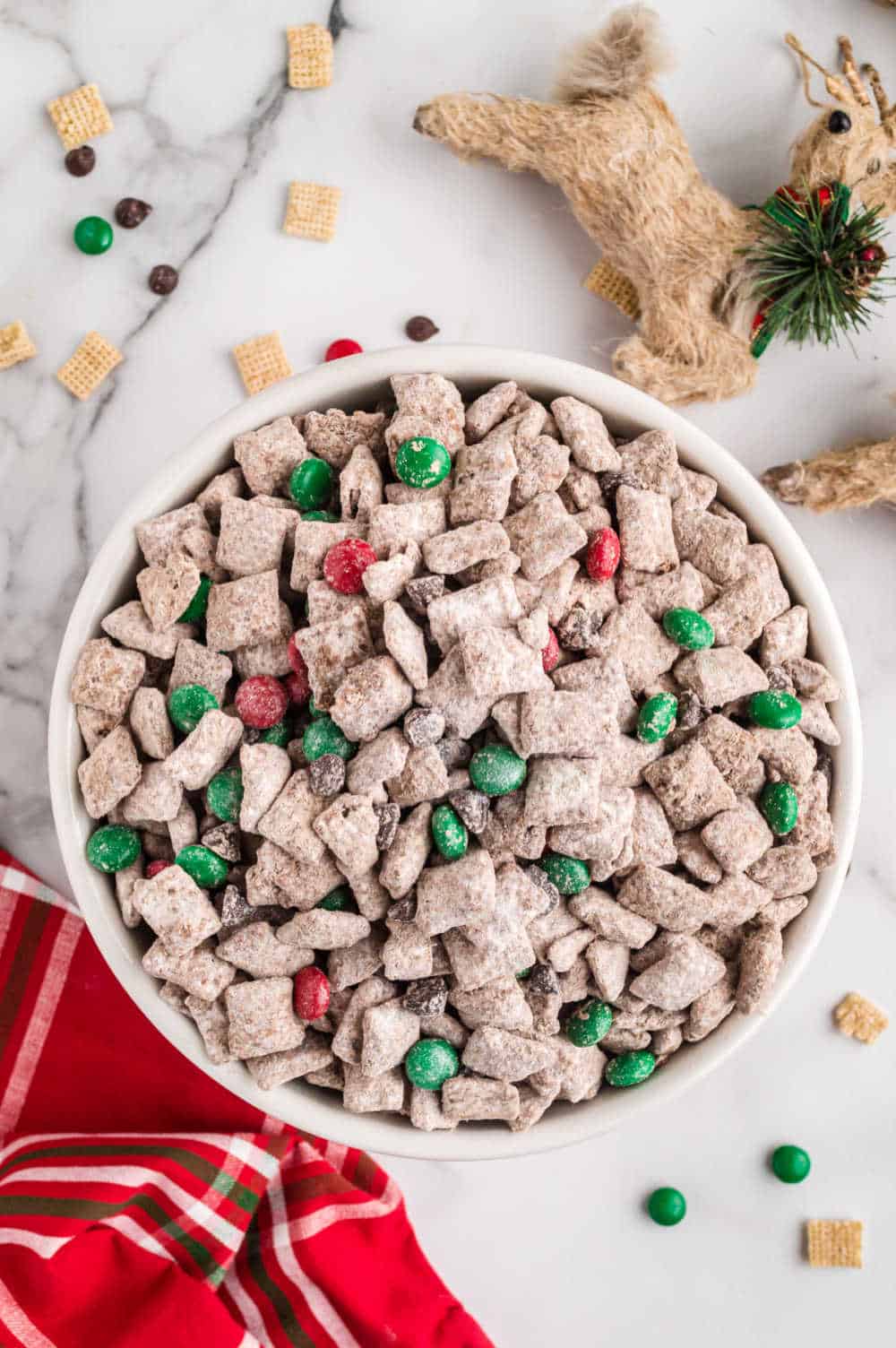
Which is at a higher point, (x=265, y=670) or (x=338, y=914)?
(x=265, y=670)

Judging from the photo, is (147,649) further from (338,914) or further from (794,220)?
(794,220)

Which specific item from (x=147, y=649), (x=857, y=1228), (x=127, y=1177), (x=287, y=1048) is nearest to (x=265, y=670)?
(x=147, y=649)

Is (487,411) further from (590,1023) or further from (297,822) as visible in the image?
(590,1023)

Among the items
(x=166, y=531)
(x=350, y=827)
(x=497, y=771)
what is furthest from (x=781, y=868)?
(x=166, y=531)

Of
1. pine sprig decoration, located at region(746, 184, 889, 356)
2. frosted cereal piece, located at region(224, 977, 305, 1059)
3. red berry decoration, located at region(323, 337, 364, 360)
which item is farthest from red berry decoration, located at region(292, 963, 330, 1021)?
pine sprig decoration, located at region(746, 184, 889, 356)

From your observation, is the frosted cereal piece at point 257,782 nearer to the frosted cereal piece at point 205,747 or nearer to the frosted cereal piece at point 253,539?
the frosted cereal piece at point 205,747
